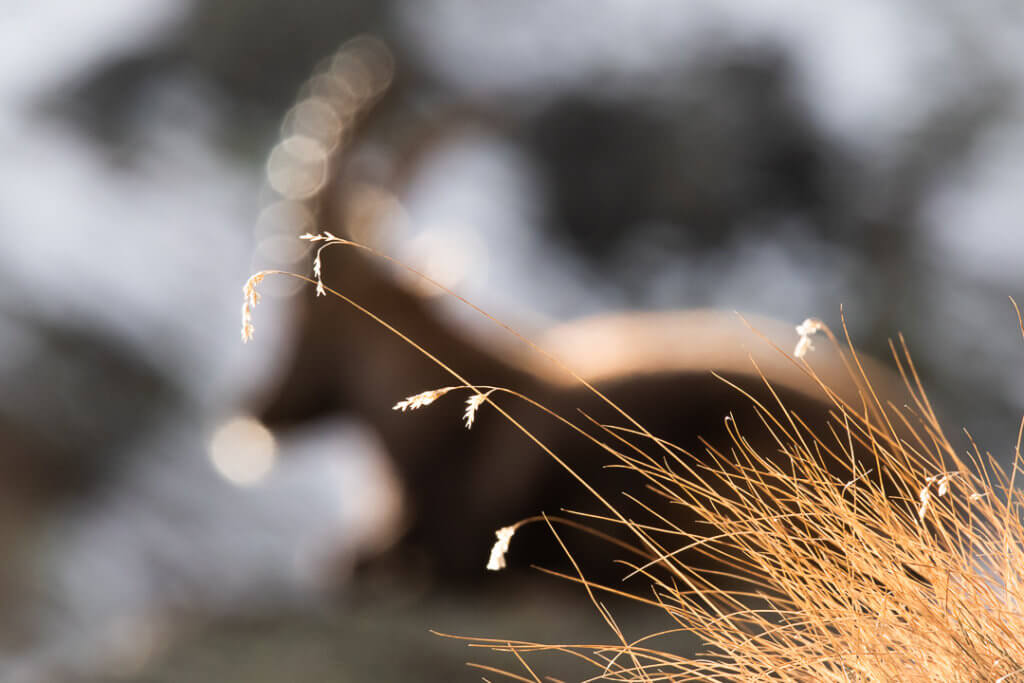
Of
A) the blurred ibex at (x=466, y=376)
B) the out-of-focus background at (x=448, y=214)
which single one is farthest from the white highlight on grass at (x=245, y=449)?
the out-of-focus background at (x=448, y=214)

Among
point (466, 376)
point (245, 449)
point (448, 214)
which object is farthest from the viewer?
point (448, 214)

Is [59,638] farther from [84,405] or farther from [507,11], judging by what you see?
[507,11]

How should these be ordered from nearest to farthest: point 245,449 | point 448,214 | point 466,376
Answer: point 466,376
point 245,449
point 448,214

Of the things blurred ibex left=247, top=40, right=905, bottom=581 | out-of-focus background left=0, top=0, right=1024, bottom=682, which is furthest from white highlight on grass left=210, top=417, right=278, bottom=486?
out-of-focus background left=0, top=0, right=1024, bottom=682

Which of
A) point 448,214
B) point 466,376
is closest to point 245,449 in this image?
point 466,376

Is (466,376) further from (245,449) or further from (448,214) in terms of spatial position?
(448,214)

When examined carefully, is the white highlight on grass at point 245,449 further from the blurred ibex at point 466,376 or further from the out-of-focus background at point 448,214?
the out-of-focus background at point 448,214

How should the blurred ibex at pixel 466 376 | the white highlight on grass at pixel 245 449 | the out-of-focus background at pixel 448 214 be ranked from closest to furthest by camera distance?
1. the blurred ibex at pixel 466 376
2. the white highlight on grass at pixel 245 449
3. the out-of-focus background at pixel 448 214
